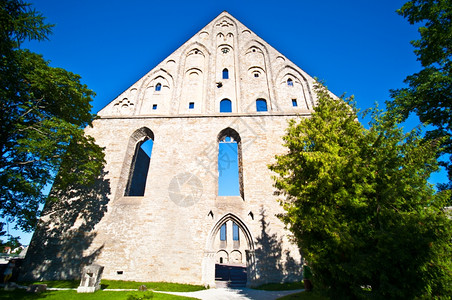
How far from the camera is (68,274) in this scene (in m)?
9.09

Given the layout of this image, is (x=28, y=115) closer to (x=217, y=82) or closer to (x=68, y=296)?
(x=68, y=296)

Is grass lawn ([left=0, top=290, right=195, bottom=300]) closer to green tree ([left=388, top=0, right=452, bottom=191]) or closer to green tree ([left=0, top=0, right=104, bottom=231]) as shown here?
green tree ([left=0, top=0, right=104, bottom=231])

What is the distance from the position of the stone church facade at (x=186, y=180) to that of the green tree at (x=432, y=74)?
4.95 metres

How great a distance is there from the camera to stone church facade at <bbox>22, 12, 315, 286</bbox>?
9156 millimetres

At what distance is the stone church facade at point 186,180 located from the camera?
9156 millimetres

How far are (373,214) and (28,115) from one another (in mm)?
11654

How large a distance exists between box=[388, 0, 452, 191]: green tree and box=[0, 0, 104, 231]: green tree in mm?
13154

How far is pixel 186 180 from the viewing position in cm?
1084

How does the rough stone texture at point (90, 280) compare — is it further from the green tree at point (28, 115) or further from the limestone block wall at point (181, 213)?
the green tree at point (28, 115)

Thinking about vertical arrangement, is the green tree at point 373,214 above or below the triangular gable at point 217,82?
below

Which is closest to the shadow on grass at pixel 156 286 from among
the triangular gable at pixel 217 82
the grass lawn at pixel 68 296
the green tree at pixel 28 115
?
the grass lawn at pixel 68 296

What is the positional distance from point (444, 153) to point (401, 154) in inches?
238

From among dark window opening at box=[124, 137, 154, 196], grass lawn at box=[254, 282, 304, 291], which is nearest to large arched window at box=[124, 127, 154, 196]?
dark window opening at box=[124, 137, 154, 196]

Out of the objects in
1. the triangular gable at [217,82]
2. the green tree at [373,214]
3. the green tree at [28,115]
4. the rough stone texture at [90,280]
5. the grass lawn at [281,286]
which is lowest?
the grass lawn at [281,286]
